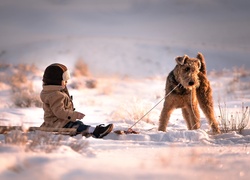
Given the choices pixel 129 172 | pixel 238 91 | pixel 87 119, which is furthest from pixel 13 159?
pixel 238 91

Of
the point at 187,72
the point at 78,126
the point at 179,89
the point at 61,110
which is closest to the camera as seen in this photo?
the point at 61,110

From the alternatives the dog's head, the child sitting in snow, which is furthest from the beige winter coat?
the dog's head

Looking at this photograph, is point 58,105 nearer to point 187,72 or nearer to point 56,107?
point 56,107

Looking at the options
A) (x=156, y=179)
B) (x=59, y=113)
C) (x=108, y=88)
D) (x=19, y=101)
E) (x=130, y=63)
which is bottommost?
(x=156, y=179)

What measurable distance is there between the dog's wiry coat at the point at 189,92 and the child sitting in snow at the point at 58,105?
1.54 metres

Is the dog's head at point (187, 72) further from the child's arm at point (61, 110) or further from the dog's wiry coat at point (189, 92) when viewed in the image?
the child's arm at point (61, 110)

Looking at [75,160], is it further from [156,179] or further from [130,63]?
[130,63]

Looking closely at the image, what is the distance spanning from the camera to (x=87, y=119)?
406 inches

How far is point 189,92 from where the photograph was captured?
23.3 ft

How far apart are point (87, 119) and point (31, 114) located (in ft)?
5.33

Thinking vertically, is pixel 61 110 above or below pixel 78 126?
above

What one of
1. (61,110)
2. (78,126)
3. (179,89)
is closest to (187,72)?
(179,89)

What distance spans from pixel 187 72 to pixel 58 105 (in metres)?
2.26

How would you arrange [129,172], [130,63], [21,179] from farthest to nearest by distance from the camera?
[130,63] → [129,172] → [21,179]
